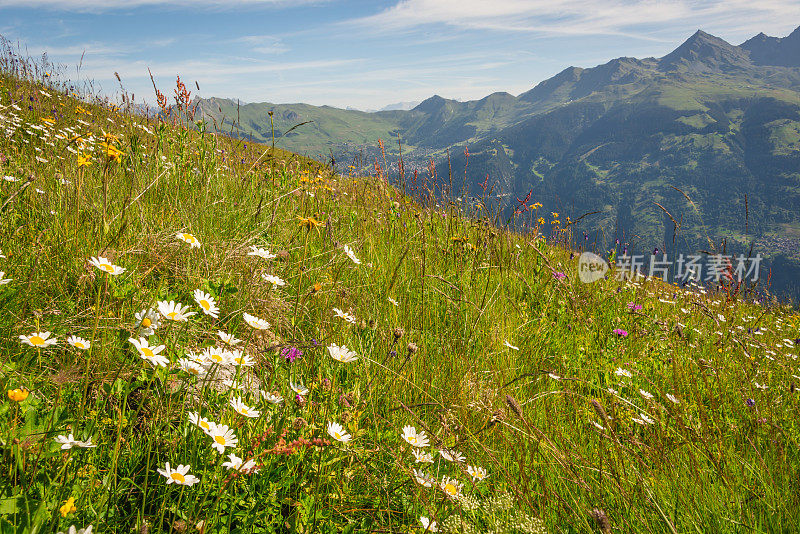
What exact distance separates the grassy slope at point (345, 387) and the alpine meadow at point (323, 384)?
0.6 inches

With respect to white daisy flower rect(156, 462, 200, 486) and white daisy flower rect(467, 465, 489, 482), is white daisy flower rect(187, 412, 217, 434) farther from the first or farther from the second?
white daisy flower rect(467, 465, 489, 482)

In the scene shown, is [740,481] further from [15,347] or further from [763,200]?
[763,200]

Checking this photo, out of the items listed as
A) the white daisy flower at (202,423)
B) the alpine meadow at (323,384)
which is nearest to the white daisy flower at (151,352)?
the alpine meadow at (323,384)

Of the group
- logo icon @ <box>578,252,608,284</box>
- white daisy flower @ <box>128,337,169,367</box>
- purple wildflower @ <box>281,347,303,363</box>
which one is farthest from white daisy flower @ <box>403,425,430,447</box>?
logo icon @ <box>578,252,608,284</box>

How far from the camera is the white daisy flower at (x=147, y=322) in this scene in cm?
122

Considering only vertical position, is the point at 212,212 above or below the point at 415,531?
above

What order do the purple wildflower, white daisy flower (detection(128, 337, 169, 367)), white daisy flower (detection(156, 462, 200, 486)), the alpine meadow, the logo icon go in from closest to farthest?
1. white daisy flower (detection(156, 462, 200, 486))
2. white daisy flower (detection(128, 337, 169, 367))
3. the alpine meadow
4. the purple wildflower
5. the logo icon

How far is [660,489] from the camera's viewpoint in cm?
154

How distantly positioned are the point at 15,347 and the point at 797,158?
26682 centimetres

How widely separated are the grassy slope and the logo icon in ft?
0.53

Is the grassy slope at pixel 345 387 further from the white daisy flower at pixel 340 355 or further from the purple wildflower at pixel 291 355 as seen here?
the white daisy flower at pixel 340 355

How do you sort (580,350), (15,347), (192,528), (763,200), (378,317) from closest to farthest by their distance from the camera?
1. (192,528)
2. (15,347)
3. (378,317)
4. (580,350)
5. (763,200)

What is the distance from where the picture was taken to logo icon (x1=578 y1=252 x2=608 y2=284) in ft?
14.7

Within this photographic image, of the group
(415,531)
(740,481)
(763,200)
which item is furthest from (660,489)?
(763,200)
